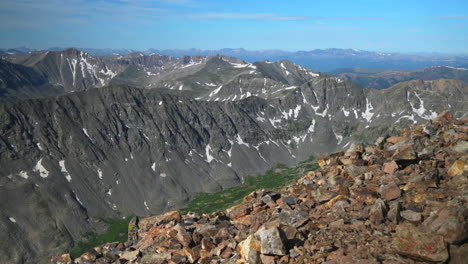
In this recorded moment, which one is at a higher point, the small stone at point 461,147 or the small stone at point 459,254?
the small stone at point 461,147

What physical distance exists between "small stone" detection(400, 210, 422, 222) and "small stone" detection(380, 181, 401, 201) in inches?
99.3

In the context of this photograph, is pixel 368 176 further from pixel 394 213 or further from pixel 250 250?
A: pixel 250 250

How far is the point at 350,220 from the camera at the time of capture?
2262cm

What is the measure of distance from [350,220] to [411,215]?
12.5ft

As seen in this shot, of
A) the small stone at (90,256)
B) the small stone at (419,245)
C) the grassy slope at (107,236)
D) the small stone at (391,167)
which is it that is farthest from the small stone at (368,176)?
the grassy slope at (107,236)

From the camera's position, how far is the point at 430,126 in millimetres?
36781

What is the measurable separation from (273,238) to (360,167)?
15.1 metres

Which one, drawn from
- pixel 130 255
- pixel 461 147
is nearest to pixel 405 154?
pixel 461 147

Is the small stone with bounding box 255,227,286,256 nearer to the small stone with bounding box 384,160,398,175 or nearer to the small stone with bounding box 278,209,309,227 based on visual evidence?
the small stone with bounding box 278,209,309,227

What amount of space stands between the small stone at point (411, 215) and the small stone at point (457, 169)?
268 inches

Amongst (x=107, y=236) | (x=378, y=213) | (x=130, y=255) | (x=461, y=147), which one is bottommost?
(x=107, y=236)

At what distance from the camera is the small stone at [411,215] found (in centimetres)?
2068

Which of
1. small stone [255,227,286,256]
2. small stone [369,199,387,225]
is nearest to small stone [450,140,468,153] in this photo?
small stone [369,199,387,225]

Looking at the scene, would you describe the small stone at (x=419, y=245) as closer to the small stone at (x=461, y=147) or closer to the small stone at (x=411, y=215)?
the small stone at (x=411, y=215)
